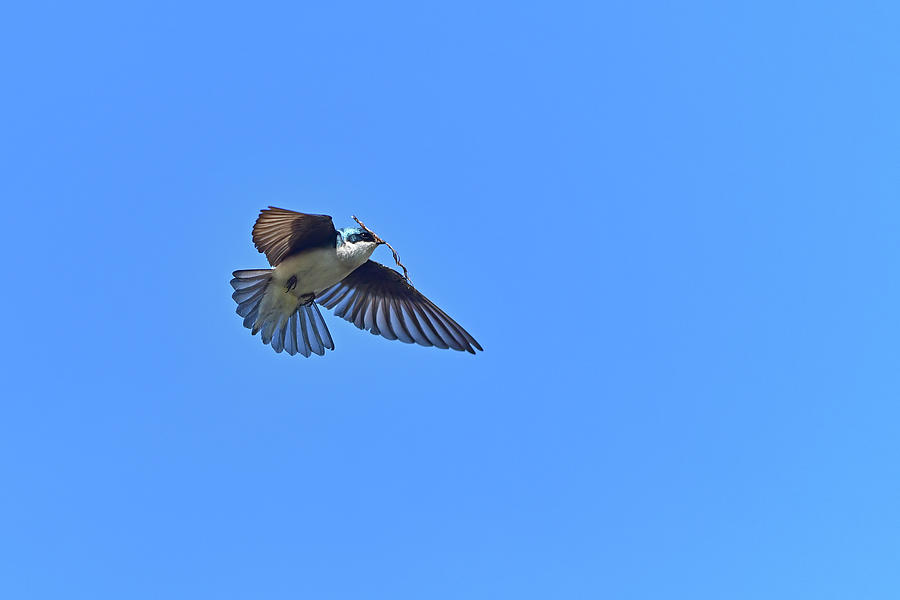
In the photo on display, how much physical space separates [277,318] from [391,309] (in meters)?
1.20

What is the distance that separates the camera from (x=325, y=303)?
9508mm

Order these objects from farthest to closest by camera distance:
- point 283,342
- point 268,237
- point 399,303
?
point 399,303 < point 283,342 < point 268,237

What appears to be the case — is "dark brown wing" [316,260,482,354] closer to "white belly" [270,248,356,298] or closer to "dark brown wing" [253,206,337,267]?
"white belly" [270,248,356,298]

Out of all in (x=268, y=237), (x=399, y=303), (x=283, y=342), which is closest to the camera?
(x=268, y=237)

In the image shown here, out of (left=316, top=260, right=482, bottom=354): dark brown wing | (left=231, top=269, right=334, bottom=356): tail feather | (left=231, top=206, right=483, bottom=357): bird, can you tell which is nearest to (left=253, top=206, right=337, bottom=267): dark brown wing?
(left=231, top=206, right=483, bottom=357): bird

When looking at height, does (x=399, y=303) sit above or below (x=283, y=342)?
above

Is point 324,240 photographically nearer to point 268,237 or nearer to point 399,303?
point 268,237

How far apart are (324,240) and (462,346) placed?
5.58 feet

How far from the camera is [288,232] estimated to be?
802cm

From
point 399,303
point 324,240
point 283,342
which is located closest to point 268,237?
point 324,240

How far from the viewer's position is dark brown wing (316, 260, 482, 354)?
29.7 ft

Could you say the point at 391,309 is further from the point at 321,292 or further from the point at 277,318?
the point at 277,318

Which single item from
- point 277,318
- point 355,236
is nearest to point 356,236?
point 355,236

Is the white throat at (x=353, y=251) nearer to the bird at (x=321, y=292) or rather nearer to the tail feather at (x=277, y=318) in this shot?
the bird at (x=321, y=292)
